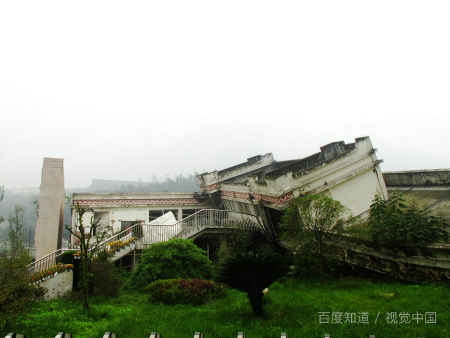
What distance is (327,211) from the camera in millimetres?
9984

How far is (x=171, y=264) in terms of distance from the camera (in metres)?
12.1

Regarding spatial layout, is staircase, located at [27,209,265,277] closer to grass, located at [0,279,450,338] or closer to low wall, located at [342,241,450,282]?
grass, located at [0,279,450,338]

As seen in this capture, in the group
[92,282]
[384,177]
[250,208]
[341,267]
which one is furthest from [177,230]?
[384,177]

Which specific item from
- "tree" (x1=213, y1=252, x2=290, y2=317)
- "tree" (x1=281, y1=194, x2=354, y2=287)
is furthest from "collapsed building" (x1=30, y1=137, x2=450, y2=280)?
"tree" (x1=213, y1=252, x2=290, y2=317)

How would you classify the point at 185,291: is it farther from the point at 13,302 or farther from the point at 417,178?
the point at 417,178

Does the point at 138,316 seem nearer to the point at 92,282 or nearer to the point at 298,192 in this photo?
the point at 92,282

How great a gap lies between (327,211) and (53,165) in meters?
16.9

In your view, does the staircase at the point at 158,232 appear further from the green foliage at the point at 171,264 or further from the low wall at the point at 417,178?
the low wall at the point at 417,178

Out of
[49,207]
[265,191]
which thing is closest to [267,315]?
[265,191]

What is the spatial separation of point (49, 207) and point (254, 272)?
16581 millimetres

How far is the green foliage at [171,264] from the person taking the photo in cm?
1172

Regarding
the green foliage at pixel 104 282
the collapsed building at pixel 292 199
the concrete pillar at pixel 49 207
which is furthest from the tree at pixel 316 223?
the concrete pillar at pixel 49 207

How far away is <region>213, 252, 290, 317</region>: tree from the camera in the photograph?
6973mm

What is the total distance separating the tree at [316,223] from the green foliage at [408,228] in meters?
0.89
